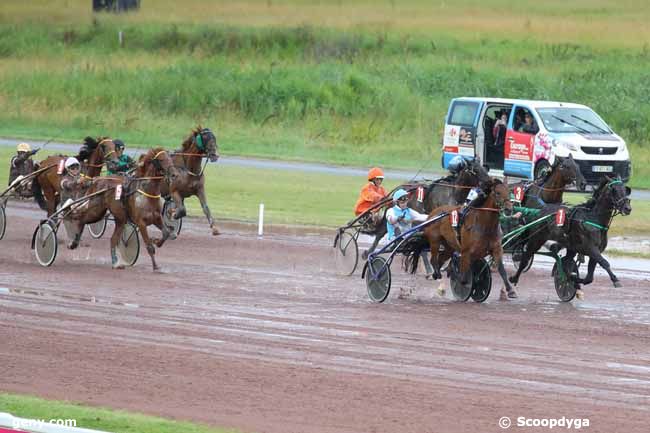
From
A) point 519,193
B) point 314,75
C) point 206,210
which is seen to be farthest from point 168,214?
point 314,75

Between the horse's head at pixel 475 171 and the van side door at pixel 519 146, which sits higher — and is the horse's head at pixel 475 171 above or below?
above

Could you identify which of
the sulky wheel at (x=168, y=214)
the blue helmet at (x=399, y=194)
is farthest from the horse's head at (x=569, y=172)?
the sulky wheel at (x=168, y=214)

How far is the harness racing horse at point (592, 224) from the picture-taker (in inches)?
613

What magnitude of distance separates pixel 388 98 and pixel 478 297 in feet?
78.0

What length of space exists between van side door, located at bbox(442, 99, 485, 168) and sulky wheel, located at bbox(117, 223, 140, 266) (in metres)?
10.4

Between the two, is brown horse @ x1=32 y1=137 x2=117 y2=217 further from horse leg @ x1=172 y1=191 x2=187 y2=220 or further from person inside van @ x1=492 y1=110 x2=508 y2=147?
person inside van @ x1=492 y1=110 x2=508 y2=147

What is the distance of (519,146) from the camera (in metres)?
26.2

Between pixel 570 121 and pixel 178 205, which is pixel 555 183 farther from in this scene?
pixel 570 121

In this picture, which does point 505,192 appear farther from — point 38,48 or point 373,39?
point 38,48

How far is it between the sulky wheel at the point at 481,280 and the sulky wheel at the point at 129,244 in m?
5.01

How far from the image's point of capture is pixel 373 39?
1938 inches

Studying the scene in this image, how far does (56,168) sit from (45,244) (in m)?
2.58

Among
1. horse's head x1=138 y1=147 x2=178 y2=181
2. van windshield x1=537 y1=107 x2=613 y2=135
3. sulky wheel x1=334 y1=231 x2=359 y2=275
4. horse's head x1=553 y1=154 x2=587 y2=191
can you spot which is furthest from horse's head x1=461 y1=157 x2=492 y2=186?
van windshield x1=537 y1=107 x2=613 y2=135

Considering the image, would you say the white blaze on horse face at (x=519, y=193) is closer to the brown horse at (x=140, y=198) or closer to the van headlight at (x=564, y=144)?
the brown horse at (x=140, y=198)
